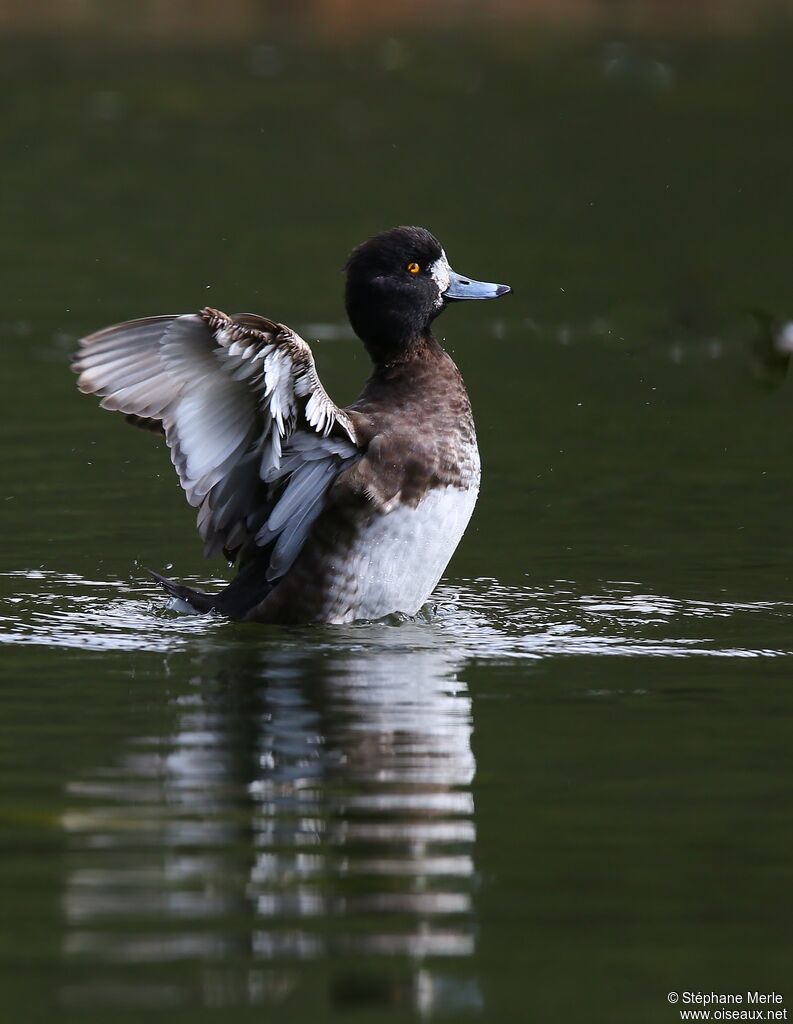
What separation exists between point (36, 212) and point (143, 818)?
13638 mm

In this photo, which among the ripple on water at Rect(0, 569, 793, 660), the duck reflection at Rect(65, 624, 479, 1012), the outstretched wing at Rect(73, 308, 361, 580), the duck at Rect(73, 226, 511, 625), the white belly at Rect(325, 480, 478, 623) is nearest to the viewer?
the duck reflection at Rect(65, 624, 479, 1012)

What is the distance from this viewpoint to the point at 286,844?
15.8 ft

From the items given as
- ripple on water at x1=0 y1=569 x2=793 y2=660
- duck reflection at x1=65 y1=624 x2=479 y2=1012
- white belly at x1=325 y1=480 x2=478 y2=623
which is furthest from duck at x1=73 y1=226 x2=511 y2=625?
duck reflection at x1=65 y1=624 x2=479 y2=1012

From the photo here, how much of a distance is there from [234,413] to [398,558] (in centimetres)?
80

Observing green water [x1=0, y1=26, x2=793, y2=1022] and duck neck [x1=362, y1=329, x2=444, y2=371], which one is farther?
duck neck [x1=362, y1=329, x2=444, y2=371]

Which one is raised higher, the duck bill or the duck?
the duck bill

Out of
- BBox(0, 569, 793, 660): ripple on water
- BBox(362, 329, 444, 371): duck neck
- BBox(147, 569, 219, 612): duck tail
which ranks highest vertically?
BBox(362, 329, 444, 371): duck neck

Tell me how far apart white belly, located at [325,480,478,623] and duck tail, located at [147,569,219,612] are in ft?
1.48

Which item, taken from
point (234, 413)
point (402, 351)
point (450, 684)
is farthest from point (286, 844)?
point (402, 351)

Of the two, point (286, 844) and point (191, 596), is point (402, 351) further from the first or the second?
point (286, 844)

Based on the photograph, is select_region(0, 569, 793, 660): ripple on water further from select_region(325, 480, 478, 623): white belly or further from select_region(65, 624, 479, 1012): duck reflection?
select_region(65, 624, 479, 1012): duck reflection

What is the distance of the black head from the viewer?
7.77m

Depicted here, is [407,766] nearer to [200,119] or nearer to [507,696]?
[507,696]

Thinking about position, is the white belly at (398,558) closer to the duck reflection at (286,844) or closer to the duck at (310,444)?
the duck at (310,444)
